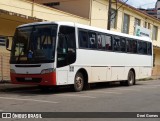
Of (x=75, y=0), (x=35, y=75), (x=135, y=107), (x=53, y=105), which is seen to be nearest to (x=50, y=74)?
(x=35, y=75)

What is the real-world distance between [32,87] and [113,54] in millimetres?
4567

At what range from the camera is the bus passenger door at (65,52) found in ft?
52.0

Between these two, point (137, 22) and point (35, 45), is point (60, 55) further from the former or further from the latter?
point (137, 22)

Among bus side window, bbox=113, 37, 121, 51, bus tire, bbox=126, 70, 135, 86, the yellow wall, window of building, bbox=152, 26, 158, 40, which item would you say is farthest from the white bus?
window of building, bbox=152, 26, 158, 40

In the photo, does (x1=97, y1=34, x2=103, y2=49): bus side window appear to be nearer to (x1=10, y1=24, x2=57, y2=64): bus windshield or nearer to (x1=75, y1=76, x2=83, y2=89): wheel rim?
(x1=75, y1=76, x2=83, y2=89): wheel rim

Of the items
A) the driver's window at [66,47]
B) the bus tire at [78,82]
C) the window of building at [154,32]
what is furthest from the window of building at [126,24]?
the driver's window at [66,47]

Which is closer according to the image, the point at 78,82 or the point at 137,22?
the point at 78,82

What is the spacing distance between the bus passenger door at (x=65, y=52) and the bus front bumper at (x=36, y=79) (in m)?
0.38

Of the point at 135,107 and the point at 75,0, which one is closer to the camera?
the point at 135,107

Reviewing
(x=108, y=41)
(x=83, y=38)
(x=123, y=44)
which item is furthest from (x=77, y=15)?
(x=83, y=38)

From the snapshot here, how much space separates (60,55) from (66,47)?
53cm

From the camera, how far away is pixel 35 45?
15.9m

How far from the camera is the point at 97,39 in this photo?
18750 millimetres

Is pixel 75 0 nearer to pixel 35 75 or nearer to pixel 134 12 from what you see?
pixel 134 12
